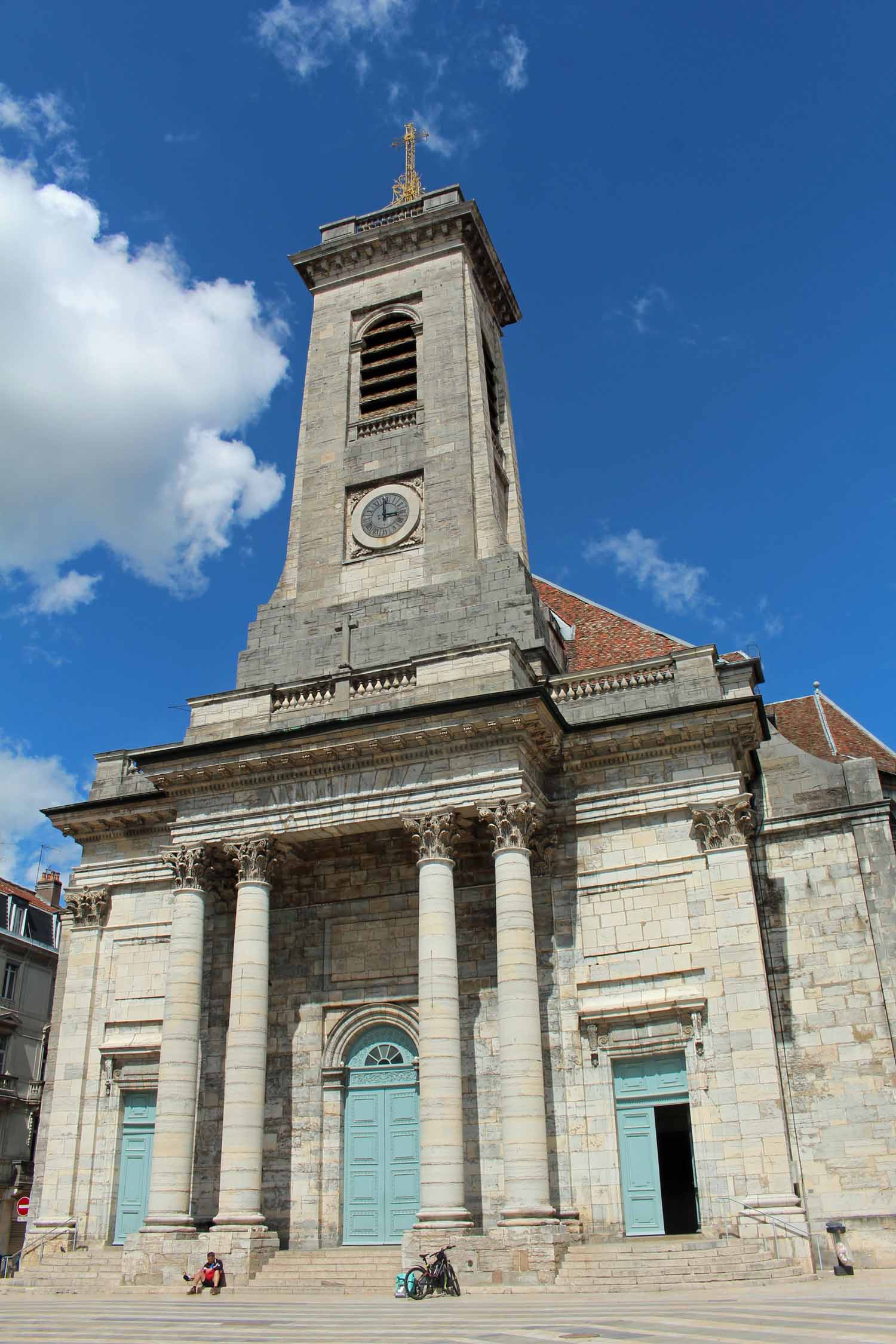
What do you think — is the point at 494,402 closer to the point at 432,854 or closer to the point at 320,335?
the point at 320,335

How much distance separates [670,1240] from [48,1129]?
12.1 metres

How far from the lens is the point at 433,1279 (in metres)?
14.7

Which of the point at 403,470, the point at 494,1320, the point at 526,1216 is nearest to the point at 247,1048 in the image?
the point at 526,1216

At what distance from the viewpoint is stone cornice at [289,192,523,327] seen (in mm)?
27672

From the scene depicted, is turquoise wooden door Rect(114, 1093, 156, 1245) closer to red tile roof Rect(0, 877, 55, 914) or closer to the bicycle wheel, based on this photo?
the bicycle wheel

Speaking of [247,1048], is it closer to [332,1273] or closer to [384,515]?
[332,1273]

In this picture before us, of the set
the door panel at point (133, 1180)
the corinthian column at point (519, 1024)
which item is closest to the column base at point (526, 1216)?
the corinthian column at point (519, 1024)

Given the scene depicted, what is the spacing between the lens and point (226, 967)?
21.8 metres

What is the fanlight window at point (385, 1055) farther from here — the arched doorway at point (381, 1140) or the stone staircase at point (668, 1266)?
the stone staircase at point (668, 1266)

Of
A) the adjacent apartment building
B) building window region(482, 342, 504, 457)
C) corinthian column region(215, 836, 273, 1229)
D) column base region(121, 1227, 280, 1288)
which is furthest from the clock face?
the adjacent apartment building

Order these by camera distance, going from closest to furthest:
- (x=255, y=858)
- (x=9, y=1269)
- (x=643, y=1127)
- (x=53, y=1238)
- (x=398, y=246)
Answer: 1. (x=643, y=1127)
2. (x=255, y=858)
3. (x=53, y=1238)
4. (x=9, y=1269)
5. (x=398, y=246)

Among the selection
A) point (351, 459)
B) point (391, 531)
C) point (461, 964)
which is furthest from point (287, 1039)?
point (351, 459)

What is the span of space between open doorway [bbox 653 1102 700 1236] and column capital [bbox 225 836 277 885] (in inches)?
376

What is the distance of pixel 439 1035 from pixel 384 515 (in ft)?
39.8
